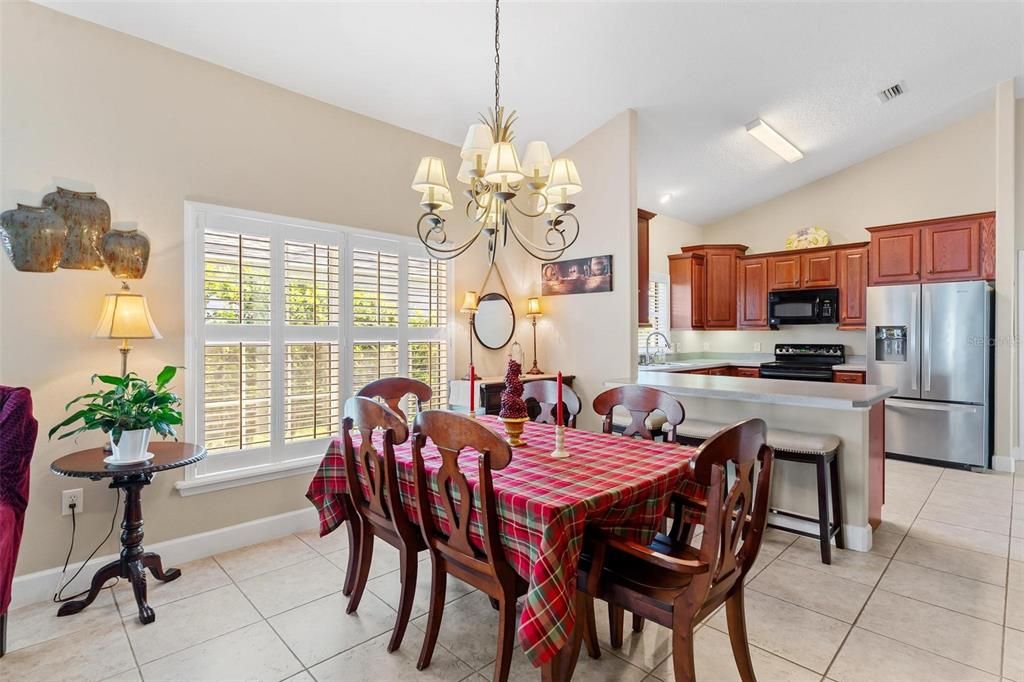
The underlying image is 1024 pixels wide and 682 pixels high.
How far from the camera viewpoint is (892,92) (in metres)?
4.36

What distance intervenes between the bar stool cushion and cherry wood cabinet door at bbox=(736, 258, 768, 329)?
3.76 metres

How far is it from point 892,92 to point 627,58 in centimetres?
261

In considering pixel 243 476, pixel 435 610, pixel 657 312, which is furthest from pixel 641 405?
pixel 657 312

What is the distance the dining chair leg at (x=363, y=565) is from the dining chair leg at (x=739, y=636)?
154 cm

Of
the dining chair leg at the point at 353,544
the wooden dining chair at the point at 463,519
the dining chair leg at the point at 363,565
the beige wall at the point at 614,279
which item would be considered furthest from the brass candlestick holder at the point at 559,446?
the beige wall at the point at 614,279

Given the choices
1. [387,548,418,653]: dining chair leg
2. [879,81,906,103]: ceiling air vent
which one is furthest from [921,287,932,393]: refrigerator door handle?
[387,548,418,653]: dining chair leg

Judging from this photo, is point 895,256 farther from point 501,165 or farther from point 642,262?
point 501,165

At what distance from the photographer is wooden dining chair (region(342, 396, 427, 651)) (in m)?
1.99

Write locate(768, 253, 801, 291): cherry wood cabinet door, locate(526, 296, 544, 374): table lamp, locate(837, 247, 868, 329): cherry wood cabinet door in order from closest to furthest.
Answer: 1. locate(526, 296, 544, 374): table lamp
2. locate(837, 247, 868, 329): cherry wood cabinet door
3. locate(768, 253, 801, 291): cherry wood cabinet door

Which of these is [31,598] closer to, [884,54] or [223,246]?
[223,246]

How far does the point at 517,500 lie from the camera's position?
1588 millimetres

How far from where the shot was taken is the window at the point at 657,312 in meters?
6.66

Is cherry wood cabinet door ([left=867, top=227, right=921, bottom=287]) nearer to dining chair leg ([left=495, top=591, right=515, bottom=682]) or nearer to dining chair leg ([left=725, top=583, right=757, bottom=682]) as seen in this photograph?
dining chair leg ([left=725, top=583, right=757, bottom=682])

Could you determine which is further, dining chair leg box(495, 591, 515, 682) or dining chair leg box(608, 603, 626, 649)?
dining chair leg box(608, 603, 626, 649)
